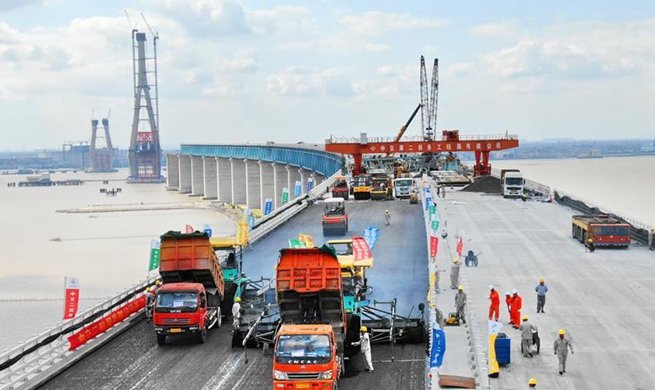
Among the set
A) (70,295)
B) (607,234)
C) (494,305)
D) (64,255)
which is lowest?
(64,255)

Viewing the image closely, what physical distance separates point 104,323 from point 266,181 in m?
129

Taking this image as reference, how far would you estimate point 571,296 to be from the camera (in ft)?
96.3

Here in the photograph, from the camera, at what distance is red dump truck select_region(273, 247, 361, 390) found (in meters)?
17.2

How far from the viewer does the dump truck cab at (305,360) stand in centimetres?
1662

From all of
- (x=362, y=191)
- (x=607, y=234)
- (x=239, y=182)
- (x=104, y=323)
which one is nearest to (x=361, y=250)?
(x=104, y=323)

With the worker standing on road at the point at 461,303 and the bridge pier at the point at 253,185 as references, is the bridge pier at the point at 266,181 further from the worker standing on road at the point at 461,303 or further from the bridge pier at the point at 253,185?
the worker standing on road at the point at 461,303

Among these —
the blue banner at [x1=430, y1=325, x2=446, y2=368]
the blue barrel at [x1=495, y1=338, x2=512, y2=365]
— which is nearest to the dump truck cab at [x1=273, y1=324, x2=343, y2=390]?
the blue banner at [x1=430, y1=325, x2=446, y2=368]

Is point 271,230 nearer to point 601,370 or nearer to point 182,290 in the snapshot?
A: point 182,290

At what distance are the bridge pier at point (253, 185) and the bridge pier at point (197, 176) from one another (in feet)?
126

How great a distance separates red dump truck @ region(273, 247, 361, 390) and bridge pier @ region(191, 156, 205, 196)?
173772 mm

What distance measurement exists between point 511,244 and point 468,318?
822 inches

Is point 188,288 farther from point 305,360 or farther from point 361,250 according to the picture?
point 305,360

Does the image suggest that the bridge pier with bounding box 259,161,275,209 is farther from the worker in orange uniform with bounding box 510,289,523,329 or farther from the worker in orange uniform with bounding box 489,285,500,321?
the worker in orange uniform with bounding box 510,289,523,329


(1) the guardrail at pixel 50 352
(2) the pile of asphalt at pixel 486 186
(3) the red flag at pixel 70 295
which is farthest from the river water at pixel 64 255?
(2) the pile of asphalt at pixel 486 186
